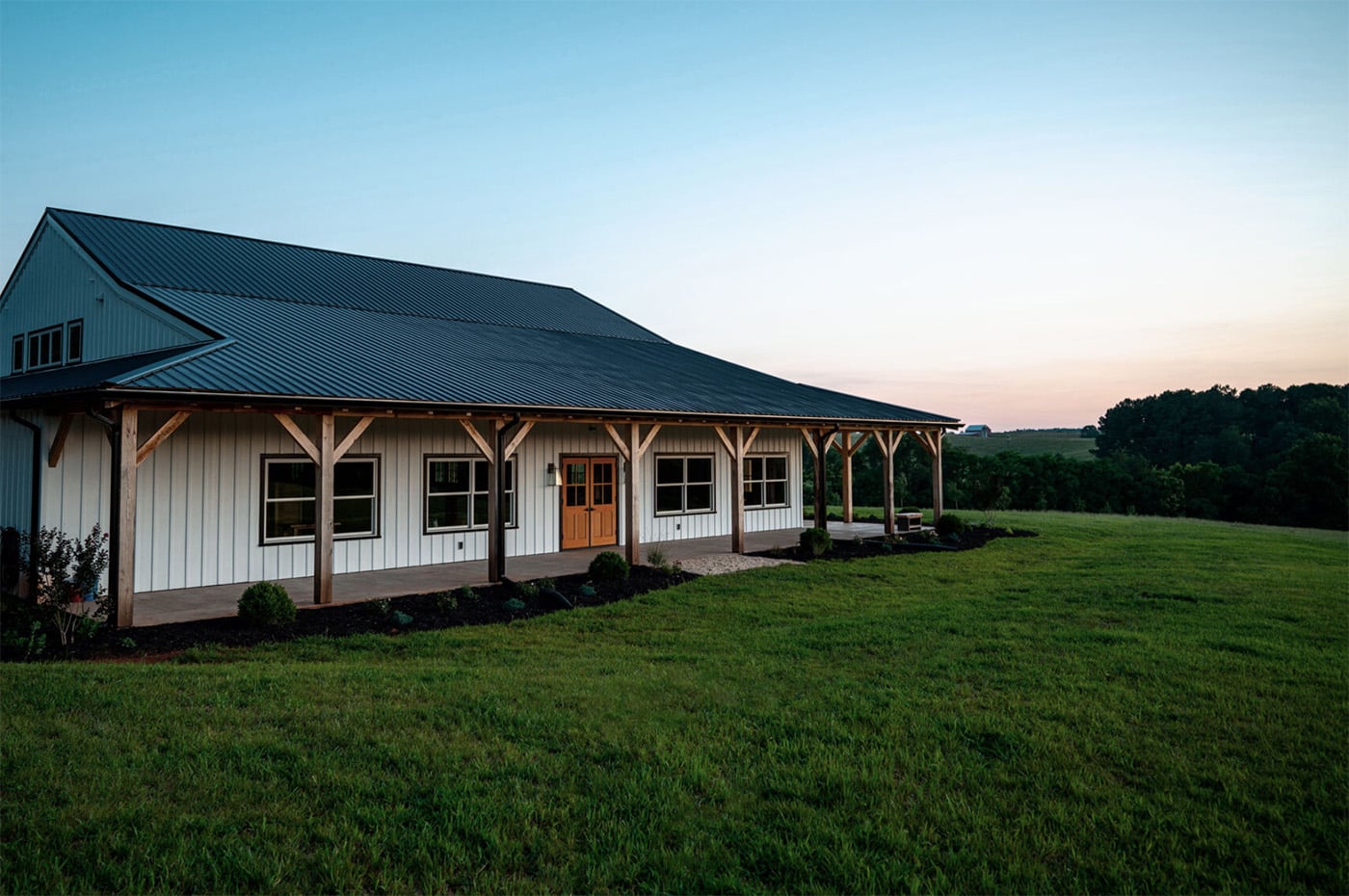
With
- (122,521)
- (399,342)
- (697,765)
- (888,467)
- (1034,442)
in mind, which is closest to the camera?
(697,765)

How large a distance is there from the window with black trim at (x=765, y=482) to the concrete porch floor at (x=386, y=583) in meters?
2.90

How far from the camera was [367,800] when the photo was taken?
13.2ft

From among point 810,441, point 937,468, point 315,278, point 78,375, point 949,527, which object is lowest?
point 949,527

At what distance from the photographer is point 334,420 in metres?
11.5

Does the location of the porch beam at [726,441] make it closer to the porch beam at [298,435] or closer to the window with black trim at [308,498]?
the window with black trim at [308,498]

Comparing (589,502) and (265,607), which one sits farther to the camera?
(589,502)

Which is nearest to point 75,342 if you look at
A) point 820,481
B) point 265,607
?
point 265,607

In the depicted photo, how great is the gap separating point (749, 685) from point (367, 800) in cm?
324

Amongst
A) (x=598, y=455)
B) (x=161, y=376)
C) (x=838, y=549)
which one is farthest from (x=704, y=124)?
(x=161, y=376)

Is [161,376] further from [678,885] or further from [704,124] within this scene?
[704,124]

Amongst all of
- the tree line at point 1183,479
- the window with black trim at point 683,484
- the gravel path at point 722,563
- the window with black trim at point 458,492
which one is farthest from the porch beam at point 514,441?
the tree line at point 1183,479

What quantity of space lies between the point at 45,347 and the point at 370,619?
39.8 feet

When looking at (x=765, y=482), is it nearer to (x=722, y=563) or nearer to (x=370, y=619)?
(x=722, y=563)

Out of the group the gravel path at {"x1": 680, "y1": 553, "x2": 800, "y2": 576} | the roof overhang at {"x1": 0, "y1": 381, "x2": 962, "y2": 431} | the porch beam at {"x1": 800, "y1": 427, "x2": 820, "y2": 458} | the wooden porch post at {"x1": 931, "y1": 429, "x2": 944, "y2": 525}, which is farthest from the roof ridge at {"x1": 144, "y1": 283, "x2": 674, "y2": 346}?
the gravel path at {"x1": 680, "y1": 553, "x2": 800, "y2": 576}
